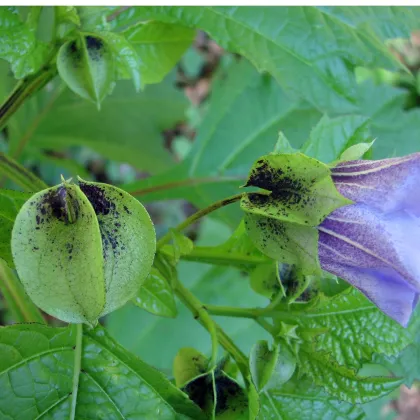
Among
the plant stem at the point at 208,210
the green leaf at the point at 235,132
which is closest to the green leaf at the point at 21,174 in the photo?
the plant stem at the point at 208,210

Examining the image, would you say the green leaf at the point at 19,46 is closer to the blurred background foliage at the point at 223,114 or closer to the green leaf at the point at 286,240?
the blurred background foliage at the point at 223,114

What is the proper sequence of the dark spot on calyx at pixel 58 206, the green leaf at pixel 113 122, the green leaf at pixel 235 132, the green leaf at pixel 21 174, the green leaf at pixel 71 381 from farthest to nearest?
the green leaf at pixel 113 122
the green leaf at pixel 235 132
the green leaf at pixel 21 174
the green leaf at pixel 71 381
the dark spot on calyx at pixel 58 206

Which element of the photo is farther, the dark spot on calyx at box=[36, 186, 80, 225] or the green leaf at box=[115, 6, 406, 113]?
the green leaf at box=[115, 6, 406, 113]

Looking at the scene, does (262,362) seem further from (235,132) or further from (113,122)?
(113,122)

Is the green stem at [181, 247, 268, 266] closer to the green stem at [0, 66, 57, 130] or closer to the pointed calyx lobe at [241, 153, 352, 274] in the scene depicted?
the pointed calyx lobe at [241, 153, 352, 274]

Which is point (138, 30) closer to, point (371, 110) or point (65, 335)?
point (65, 335)

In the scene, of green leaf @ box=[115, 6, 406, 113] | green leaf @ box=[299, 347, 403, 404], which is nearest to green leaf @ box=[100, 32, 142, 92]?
green leaf @ box=[115, 6, 406, 113]

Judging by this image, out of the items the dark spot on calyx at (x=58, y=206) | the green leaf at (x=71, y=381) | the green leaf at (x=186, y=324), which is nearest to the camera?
the dark spot on calyx at (x=58, y=206)
